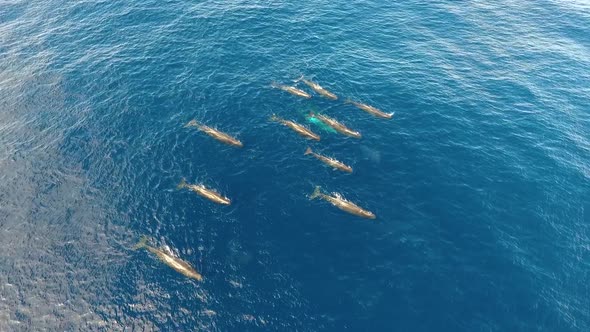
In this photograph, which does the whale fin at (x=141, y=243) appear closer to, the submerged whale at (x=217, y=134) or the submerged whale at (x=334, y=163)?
the submerged whale at (x=217, y=134)

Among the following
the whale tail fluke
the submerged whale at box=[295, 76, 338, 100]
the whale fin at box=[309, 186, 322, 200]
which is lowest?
the whale fin at box=[309, 186, 322, 200]

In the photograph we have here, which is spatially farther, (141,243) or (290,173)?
(290,173)

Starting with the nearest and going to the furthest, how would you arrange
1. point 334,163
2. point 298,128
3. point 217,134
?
point 334,163 → point 217,134 → point 298,128

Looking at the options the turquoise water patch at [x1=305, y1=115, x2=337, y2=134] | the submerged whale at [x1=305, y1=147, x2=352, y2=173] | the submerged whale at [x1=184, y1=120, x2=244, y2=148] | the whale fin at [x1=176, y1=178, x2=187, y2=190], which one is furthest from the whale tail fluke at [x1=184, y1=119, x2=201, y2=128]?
the submerged whale at [x1=305, y1=147, x2=352, y2=173]

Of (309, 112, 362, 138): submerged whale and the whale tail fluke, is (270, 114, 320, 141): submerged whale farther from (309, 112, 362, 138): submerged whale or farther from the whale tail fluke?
the whale tail fluke

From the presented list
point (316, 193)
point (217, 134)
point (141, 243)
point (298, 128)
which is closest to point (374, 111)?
point (298, 128)

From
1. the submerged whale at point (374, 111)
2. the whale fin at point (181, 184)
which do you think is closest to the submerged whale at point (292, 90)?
the submerged whale at point (374, 111)

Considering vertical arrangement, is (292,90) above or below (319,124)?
above

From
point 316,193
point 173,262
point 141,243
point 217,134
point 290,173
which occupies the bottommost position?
point 173,262

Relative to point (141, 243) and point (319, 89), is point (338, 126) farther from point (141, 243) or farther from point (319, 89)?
point (141, 243)
